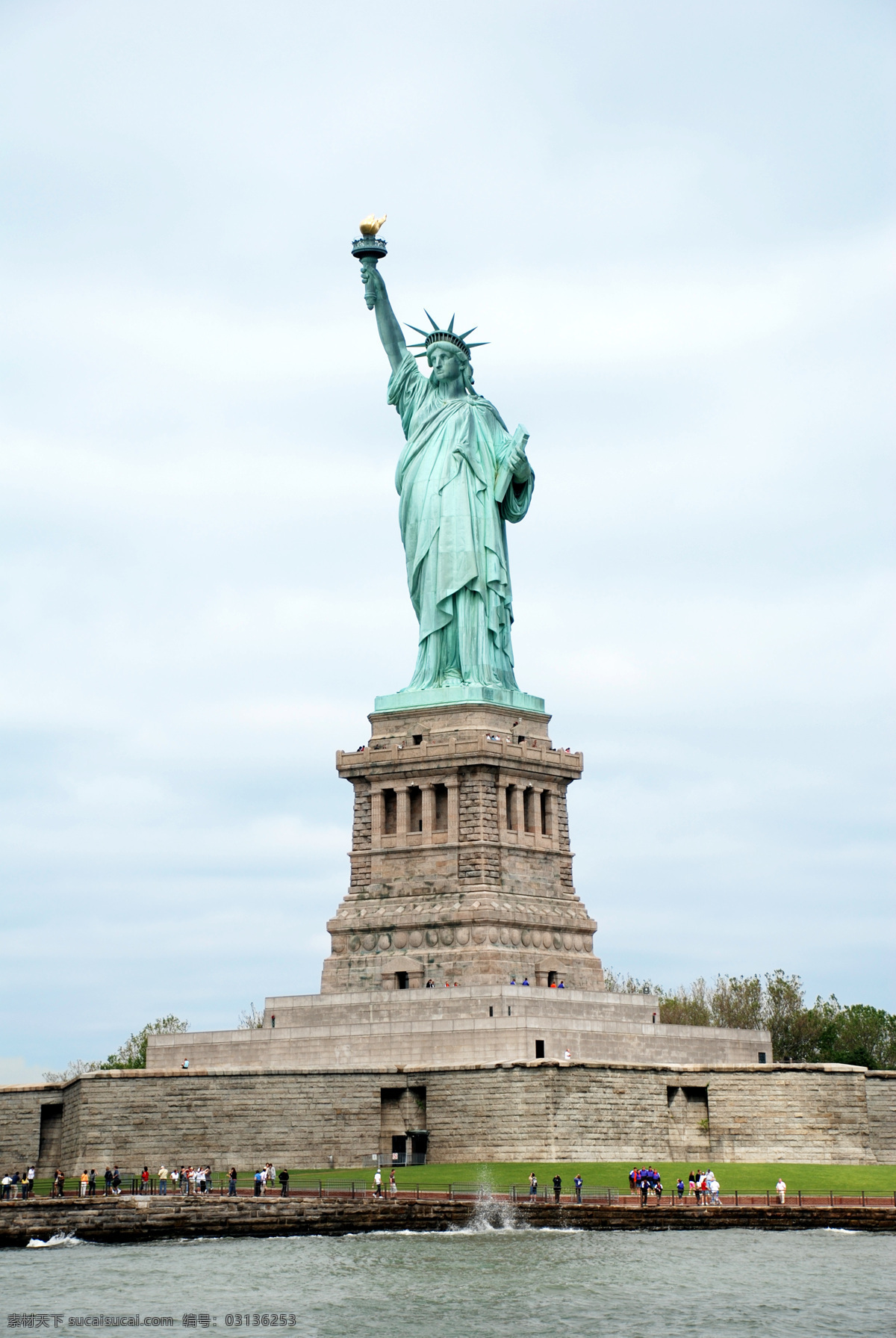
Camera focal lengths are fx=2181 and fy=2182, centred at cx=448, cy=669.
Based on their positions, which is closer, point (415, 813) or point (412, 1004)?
point (412, 1004)

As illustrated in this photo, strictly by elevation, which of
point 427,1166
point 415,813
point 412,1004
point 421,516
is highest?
point 421,516

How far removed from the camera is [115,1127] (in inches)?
1914

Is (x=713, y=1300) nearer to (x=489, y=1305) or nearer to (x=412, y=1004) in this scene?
(x=489, y=1305)

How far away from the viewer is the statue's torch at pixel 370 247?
190ft

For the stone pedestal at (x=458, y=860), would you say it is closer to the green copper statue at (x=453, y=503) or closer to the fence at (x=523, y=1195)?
the green copper statue at (x=453, y=503)

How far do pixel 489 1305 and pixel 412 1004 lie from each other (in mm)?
16267

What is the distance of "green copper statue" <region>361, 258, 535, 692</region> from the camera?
55781 millimetres

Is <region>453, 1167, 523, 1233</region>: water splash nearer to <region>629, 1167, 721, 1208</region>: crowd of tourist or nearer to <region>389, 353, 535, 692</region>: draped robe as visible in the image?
<region>629, 1167, 721, 1208</region>: crowd of tourist

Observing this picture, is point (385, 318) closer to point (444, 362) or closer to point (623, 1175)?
point (444, 362)

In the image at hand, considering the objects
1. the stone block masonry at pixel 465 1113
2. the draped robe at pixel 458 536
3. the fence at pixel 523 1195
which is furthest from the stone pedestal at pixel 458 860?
the fence at pixel 523 1195

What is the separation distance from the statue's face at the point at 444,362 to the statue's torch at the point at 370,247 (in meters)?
2.35

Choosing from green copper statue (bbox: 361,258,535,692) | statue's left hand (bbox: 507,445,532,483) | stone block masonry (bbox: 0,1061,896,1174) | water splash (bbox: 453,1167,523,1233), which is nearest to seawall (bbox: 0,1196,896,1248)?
water splash (bbox: 453,1167,523,1233)

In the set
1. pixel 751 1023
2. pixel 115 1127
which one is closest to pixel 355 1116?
pixel 115 1127

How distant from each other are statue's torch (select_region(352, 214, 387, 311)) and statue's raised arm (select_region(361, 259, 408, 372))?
1.8 inches
